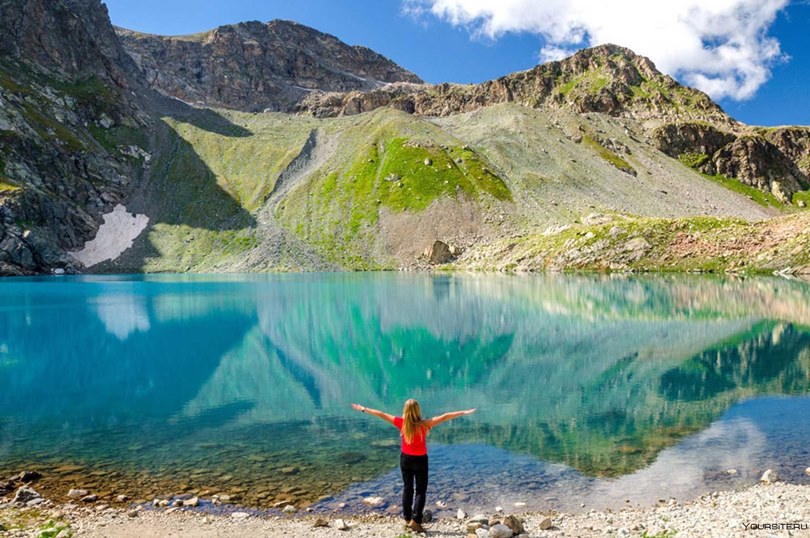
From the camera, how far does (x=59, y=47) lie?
617 feet

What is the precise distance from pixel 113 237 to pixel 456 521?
6054 inches

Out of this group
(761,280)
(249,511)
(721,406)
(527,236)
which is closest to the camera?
(249,511)

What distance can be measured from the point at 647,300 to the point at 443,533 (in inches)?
1911

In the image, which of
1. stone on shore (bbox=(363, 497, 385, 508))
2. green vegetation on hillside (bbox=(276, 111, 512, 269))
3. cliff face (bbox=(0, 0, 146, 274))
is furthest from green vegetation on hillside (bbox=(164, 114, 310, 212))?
stone on shore (bbox=(363, 497, 385, 508))

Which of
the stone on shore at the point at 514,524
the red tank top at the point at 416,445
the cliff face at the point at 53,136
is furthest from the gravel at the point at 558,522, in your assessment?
the cliff face at the point at 53,136

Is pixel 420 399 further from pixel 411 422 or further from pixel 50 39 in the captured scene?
pixel 50 39

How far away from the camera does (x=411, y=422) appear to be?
1127 centimetres

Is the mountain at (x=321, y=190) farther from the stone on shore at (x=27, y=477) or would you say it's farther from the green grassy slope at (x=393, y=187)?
the stone on shore at (x=27, y=477)

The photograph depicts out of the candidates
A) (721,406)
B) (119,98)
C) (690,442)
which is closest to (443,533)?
(690,442)

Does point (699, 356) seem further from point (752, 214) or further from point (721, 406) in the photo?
point (752, 214)

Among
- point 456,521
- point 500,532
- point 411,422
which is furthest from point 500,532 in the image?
point 411,422

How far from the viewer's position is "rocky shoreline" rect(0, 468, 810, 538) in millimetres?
10922

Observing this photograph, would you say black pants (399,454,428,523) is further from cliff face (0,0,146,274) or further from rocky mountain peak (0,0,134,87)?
rocky mountain peak (0,0,134,87)

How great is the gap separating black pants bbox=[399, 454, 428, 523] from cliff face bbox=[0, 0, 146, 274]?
444 feet
